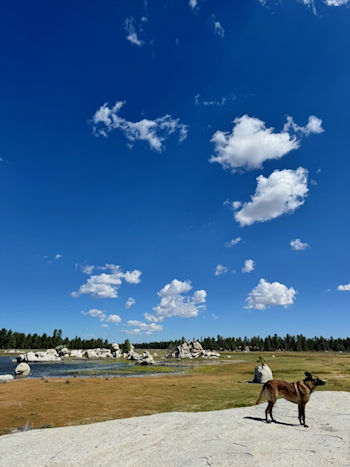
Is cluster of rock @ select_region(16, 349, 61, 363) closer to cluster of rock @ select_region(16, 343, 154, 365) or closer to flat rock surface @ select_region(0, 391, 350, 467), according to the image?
cluster of rock @ select_region(16, 343, 154, 365)

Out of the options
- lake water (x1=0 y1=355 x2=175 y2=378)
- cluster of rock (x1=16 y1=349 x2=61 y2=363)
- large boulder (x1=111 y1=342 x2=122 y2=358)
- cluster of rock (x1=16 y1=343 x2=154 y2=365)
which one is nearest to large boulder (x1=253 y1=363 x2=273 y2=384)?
lake water (x1=0 y1=355 x2=175 y2=378)

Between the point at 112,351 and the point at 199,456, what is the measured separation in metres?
153

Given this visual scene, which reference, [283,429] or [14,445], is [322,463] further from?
[14,445]

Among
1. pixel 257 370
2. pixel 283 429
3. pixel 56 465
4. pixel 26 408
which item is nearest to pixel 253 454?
pixel 283 429

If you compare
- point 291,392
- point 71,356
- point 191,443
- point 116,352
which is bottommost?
point 71,356

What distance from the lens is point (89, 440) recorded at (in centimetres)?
1219

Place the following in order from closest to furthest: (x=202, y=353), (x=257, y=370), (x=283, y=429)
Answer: (x=283, y=429), (x=257, y=370), (x=202, y=353)

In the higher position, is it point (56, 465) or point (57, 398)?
point (56, 465)

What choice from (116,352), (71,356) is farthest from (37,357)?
(116,352)

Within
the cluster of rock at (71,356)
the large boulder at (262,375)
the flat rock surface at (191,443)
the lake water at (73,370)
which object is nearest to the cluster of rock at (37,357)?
the cluster of rock at (71,356)

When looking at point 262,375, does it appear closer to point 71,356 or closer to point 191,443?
point 191,443

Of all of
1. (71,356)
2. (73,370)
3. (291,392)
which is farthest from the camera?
(71,356)

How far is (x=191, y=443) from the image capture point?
37.3 ft

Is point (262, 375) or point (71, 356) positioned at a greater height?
point (262, 375)
